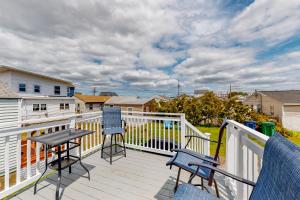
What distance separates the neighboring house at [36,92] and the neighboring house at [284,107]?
79.8 ft

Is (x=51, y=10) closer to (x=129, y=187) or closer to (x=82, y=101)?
(x=129, y=187)

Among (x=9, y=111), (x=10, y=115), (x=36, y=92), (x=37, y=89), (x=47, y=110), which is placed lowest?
(x=47, y=110)

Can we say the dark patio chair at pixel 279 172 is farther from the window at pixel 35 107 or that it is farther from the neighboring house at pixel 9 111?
the window at pixel 35 107

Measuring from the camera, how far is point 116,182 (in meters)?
2.62

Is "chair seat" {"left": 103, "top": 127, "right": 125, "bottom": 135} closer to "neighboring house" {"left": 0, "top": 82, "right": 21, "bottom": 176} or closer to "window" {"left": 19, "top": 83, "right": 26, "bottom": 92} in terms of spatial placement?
"neighboring house" {"left": 0, "top": 82, "right": 21, "bottom": 176}

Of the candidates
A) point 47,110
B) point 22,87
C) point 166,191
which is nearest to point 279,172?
point 166,191

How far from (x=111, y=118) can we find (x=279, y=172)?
3.52 m

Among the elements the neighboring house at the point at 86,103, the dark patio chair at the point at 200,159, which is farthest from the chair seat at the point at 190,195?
the neighboring house at the point at 86,103

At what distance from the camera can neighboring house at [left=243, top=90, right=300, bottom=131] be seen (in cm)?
1516

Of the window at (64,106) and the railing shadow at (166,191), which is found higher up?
the window at (64,106)

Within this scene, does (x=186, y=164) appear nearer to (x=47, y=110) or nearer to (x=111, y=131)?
(x=111, y=131)

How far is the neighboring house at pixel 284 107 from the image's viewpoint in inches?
597

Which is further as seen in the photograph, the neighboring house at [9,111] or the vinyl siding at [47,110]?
the vinyl siding at [47,110]

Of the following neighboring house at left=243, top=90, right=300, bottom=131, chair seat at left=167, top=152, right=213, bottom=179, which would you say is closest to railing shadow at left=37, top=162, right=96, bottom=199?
chair seat at left=167, top=152, right=213, bottom=179
